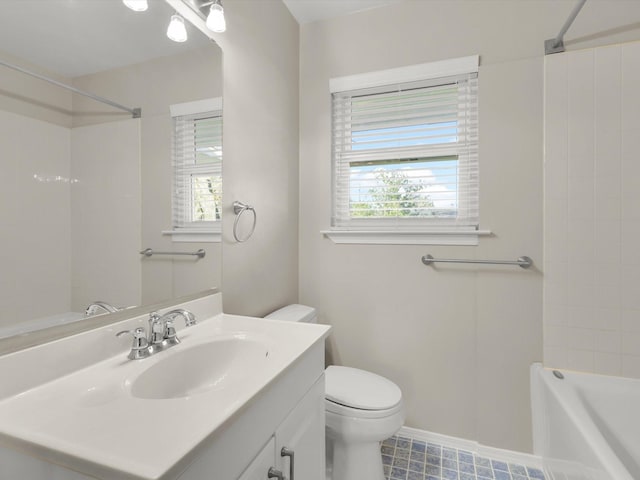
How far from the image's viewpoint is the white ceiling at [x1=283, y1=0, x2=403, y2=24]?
184 cm

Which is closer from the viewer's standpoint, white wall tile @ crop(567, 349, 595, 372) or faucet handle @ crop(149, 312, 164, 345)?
faucet handle @ crop(149, 312, 164, 345)

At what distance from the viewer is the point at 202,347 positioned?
103cm

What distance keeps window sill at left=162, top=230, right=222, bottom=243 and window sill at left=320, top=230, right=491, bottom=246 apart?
2.61 feet

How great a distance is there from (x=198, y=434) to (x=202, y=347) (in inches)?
20.8

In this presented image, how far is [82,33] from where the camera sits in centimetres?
88

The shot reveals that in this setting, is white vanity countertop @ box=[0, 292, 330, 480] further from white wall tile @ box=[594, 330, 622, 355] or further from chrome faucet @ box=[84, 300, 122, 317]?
white wall tile @ box=[594, 330, 622, 355]

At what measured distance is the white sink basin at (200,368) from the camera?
2.75ft

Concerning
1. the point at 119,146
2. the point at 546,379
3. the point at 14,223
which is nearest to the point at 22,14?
the point at 119,146

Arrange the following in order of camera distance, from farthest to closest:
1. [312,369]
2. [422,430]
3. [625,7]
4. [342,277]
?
1. [342,277]
2. [422,430]
3. [625,7]
4. [312,369]

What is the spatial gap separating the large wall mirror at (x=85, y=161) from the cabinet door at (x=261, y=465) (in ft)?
1.95

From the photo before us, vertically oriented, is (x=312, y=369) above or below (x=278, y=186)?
below

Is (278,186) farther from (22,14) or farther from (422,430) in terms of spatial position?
(422,430)

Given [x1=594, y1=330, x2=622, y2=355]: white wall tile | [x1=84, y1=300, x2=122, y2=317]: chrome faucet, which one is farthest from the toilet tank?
[x1=594, y1=330, x2=622, y2=355]: white wall tile

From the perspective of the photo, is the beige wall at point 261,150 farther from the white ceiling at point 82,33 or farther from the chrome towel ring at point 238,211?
the white ceiling at point 82,33
